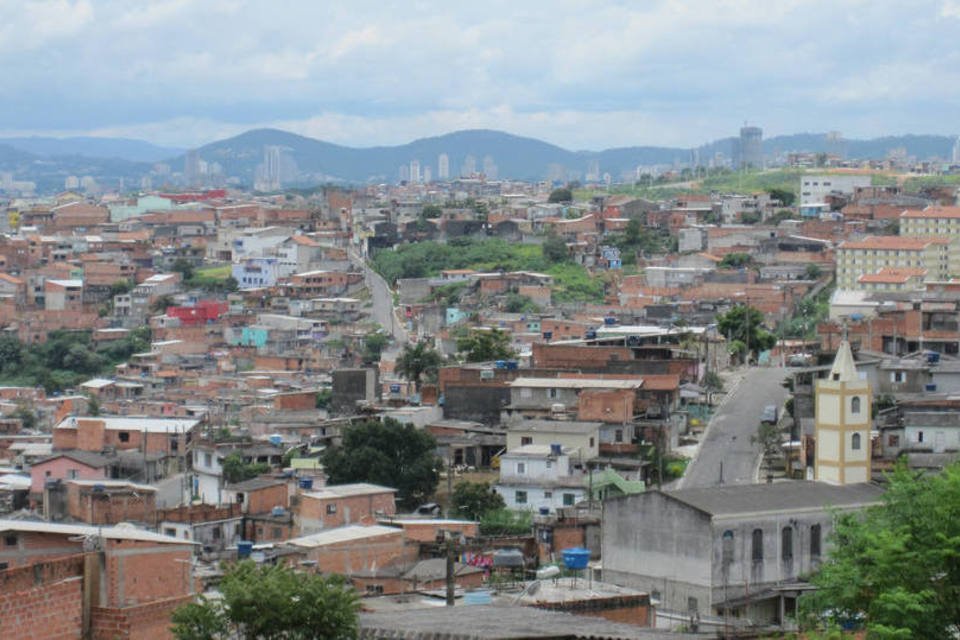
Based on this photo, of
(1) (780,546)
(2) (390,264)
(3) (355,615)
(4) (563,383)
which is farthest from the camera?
(2) (390,264)

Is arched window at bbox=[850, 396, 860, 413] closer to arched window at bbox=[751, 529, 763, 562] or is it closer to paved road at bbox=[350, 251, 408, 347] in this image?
arched window at bbox=[751, 529, 763, 562]

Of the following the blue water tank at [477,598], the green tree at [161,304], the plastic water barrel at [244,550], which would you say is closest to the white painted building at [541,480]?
the plastic water barrel at [244,550]

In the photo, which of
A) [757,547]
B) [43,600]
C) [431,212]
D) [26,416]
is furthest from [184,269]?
[43,600]

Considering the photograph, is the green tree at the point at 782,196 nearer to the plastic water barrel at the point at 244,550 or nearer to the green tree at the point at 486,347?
the green tree at the point at 486,347

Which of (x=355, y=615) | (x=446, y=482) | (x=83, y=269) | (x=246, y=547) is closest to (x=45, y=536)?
(x=355, y=615)

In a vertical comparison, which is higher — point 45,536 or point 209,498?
point 45,536

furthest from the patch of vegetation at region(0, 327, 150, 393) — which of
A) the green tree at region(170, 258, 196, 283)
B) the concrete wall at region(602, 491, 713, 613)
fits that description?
the concrete wall at region(602, 491, 713, 613)

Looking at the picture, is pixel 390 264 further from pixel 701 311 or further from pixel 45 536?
pixel 45 536

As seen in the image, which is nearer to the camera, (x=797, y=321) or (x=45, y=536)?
(x=45, y=536)
